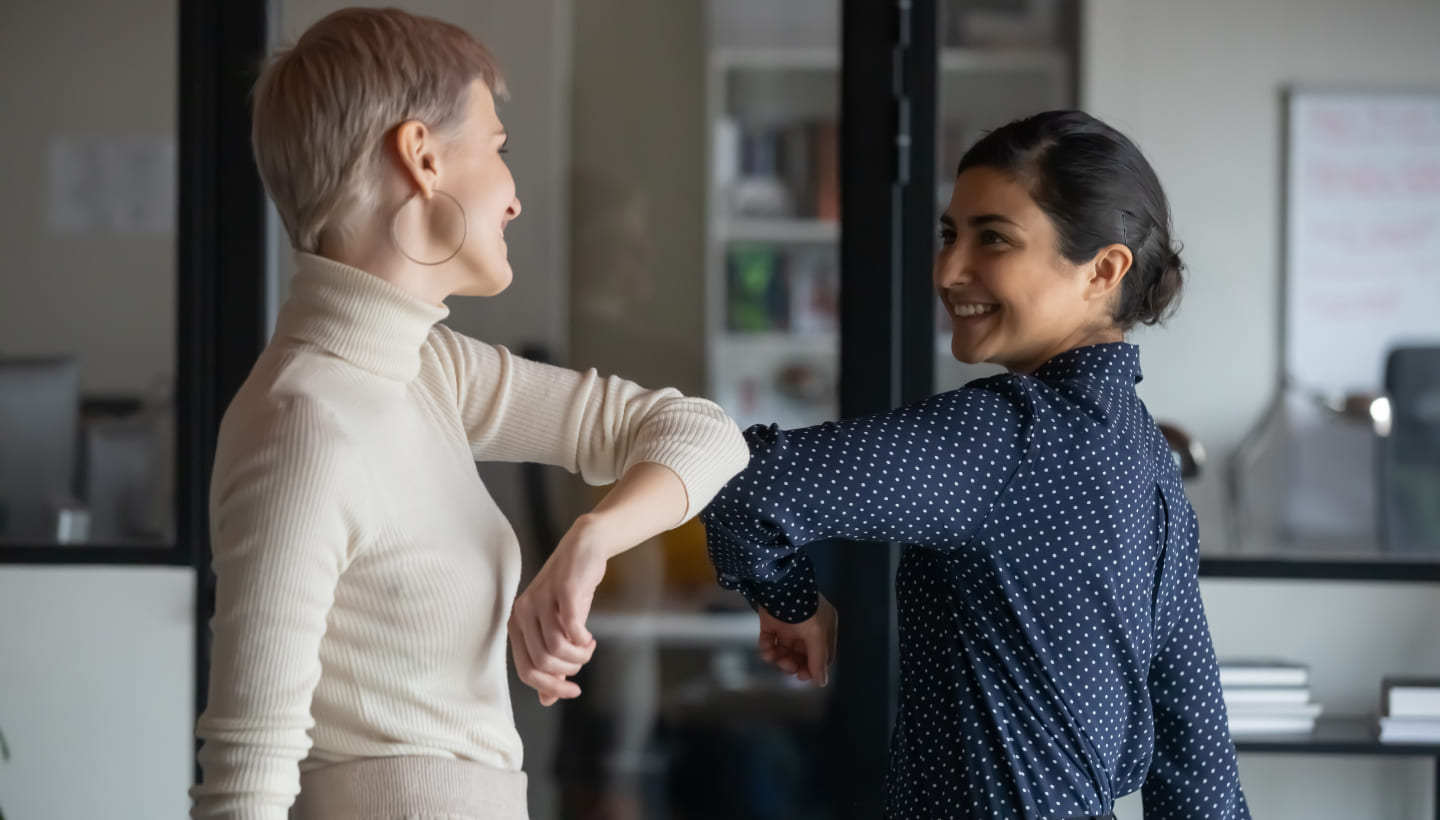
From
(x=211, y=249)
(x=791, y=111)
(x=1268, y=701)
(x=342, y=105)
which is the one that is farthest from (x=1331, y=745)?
(x=211, y=249)

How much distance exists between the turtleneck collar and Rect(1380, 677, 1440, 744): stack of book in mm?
1879

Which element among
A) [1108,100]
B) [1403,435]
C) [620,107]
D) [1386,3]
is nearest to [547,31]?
[620,107]

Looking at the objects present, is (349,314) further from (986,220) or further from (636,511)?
(986,220)

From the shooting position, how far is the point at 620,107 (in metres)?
2.32

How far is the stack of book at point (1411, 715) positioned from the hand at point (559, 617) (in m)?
1.78

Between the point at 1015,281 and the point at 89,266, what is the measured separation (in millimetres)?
1910

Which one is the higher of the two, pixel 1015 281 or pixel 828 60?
pixel 828 60

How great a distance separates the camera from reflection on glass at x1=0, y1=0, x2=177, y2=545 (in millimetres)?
2438

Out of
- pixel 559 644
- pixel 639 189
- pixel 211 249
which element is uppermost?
pixel 639 189

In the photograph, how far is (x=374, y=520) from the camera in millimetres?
893

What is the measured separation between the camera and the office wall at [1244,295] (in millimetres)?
2289

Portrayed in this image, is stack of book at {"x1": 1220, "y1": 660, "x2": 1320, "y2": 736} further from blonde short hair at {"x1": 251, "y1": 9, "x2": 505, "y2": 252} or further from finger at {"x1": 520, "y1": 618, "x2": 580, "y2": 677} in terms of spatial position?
blonde short hair at {"x1": 251, "y1": 9, "x2": 505, "y2": 252}

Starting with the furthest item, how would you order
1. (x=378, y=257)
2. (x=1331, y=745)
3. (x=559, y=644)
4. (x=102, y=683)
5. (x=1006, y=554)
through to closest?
(x=102, y=683) < (x=1331, y=745) < (x=1006, y=554) < (x=378, y=257) < (x=559, y=644)

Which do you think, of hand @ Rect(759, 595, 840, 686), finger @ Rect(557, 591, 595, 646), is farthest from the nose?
finger @ Rect(557, 591, 595, 646)
